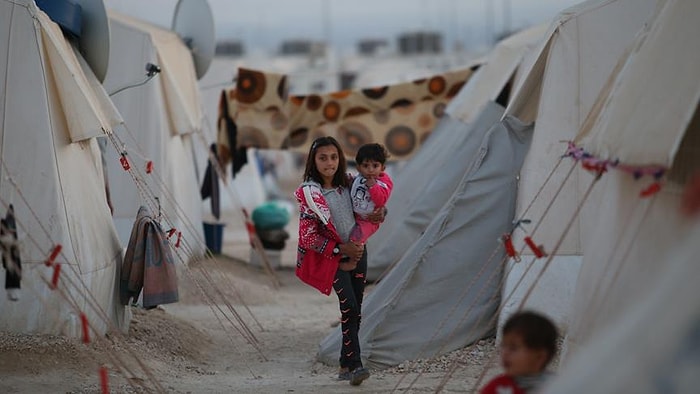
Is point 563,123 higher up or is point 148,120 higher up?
point 563,123

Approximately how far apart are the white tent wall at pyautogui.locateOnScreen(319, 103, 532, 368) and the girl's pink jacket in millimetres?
753

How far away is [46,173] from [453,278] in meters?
2.44

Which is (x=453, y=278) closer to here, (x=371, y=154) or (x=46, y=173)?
(x=371, y=154)

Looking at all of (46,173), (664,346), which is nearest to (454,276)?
(46,173)

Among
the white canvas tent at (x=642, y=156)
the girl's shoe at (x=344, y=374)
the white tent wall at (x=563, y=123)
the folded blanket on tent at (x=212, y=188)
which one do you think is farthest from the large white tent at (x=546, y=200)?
the folded blanket on tent at (x=212, y=188)

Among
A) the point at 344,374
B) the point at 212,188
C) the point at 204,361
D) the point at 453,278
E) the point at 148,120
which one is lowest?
the point at 212,188

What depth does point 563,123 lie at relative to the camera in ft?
24.5

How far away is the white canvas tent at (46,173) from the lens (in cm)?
648

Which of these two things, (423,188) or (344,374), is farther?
(423,188)

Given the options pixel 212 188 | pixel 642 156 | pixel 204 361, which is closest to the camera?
pixel 642 156

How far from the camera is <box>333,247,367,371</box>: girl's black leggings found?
6.37 m

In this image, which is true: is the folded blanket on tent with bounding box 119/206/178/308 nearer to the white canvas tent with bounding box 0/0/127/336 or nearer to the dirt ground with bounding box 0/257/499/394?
the white canvas tent with bounding box 0/0/127/336

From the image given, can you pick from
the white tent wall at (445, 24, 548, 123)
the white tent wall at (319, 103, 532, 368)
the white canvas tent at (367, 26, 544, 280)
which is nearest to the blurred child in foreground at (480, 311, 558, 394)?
the white tent wall at (319, 103, 532, 368)

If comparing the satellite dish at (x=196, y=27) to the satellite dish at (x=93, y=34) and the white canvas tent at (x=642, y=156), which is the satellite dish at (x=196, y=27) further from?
the white canvas tent at (x=642, y=156)
